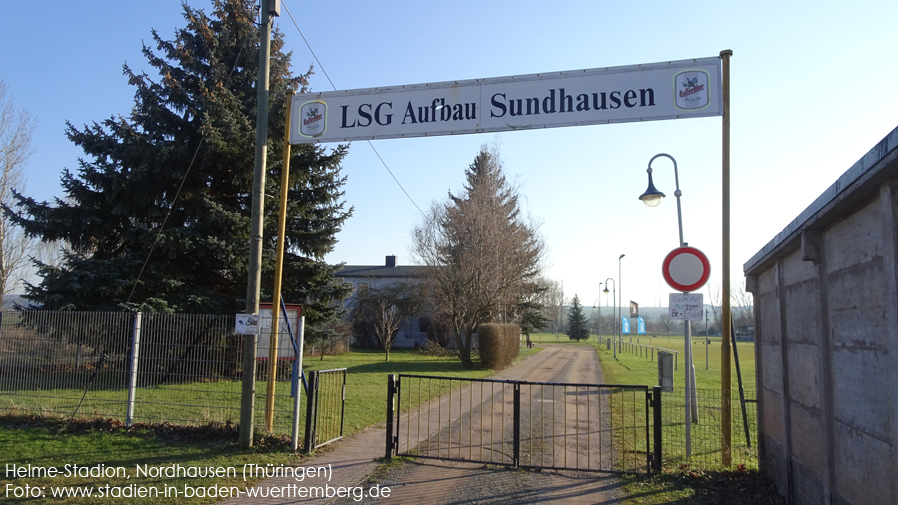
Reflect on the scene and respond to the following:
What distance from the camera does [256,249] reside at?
859 cm

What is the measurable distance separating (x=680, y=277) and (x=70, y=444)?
9.24 meters

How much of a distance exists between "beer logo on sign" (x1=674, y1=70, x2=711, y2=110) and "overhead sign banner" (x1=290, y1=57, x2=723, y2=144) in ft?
0.04

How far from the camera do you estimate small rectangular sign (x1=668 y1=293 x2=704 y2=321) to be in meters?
7.93

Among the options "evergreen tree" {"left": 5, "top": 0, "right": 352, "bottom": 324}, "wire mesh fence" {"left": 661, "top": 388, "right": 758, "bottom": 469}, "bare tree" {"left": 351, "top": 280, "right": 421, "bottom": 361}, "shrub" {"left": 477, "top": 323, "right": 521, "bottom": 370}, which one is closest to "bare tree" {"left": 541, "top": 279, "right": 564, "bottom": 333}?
"bare tree" {"left": 351, "top": 280, "right": 421, "bottom": 361}

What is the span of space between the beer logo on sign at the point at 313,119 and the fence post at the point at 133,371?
4.25 meters

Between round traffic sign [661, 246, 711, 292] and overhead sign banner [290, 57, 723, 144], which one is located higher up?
overhead sign banner [290, 57, 723, 144]

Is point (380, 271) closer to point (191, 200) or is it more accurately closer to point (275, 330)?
point (191, 200)

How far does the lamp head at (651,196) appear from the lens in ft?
35.1

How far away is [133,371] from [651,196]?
9.64 m

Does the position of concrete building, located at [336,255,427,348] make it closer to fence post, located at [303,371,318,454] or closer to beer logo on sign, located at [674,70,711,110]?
fence post, located at [303,371,318,454]

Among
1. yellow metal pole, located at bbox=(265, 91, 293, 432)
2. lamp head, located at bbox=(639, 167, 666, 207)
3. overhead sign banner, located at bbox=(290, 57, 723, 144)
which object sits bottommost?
yellow metal pole, located at bbox=(265, 91, 293, 432)

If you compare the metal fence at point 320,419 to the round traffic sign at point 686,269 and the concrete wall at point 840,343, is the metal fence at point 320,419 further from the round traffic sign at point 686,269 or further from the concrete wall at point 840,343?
the concrete wall at point 840,343

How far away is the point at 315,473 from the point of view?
7.05 meters

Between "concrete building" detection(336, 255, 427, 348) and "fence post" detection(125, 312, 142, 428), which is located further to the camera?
"concrete building" detection(336, 255, 427, 348)
